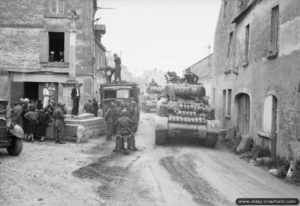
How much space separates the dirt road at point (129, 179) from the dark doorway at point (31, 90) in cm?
1069

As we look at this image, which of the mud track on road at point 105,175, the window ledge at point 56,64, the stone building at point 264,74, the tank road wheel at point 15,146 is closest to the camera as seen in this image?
the mud track on road at point 105,175

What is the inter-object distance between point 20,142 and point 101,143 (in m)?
3.97

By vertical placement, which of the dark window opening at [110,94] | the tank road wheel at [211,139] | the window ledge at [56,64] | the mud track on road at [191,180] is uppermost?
the window ledge at [56,64]

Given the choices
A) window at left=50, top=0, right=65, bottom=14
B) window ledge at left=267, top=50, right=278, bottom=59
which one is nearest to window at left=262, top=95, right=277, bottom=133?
window ledge at left=267, top=50, right=278, bottom=59

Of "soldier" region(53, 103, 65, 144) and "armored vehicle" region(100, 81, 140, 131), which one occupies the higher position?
"armored vehicle" region(100, 81, 140, 131)

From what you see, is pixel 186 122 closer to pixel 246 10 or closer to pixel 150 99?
pixel 246 10

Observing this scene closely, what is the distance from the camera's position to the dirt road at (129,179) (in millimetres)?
6625

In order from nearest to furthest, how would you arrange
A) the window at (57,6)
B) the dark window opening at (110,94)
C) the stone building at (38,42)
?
the dark window opening at (110,94) < the stone building at (38,42) < the window at (57,6)

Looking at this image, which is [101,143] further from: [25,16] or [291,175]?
[25,16]

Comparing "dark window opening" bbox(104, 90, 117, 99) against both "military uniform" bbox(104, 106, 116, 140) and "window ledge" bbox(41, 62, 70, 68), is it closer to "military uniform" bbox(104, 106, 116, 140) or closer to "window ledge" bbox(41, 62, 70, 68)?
"military uniform" bbox(104, 106, 116, 140)

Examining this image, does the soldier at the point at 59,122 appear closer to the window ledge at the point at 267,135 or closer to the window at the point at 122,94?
the window at the point at 122,94

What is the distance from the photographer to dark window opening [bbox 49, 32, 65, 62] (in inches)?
872

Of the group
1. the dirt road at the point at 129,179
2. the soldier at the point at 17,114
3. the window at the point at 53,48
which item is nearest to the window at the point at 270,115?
the dirt road at the point at 129,179

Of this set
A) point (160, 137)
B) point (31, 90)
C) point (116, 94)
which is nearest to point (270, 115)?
point (160, 137)
